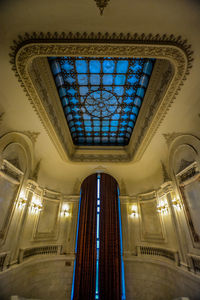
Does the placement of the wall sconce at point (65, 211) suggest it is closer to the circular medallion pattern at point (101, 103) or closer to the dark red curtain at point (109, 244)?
the dark red curtain at point (109, 244)

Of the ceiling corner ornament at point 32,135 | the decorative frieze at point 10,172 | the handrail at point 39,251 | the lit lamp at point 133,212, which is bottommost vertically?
the handrail at point 39,251

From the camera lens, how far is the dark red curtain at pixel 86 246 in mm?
6285

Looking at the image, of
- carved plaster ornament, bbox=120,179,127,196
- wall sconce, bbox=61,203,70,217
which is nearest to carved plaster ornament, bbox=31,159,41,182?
wall sconce, bbox=61,203,70,217

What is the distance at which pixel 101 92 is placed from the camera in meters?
5.54

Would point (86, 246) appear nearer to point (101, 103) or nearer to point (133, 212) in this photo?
point (133, 212)

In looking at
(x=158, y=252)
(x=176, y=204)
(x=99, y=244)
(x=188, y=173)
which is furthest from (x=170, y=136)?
(x=99, y=244)

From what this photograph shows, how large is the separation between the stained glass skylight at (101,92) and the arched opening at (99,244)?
359cm

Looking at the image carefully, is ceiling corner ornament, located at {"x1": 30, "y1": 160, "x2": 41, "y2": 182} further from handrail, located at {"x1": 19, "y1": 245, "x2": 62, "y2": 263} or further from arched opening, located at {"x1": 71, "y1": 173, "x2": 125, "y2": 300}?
arched opening, located at {"x1": 71, "y1": 173, "x2": 125, "y2": 300}

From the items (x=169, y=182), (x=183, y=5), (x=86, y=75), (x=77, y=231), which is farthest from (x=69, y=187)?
(x=183, y=5)

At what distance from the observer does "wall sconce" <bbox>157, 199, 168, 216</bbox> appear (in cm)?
619

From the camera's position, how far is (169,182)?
5953 millimetres

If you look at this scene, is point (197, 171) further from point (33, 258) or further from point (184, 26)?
point (33, 258)

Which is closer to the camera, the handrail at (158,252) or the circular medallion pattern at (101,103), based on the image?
the handrail at (158,252)

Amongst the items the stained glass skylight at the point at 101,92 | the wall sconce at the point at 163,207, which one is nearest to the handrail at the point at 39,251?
the wall sconce at the point at 163,207
